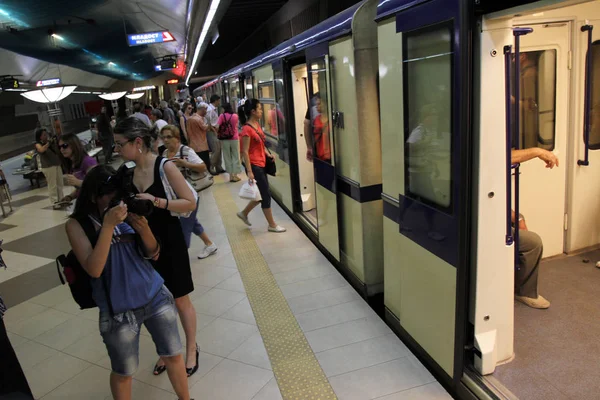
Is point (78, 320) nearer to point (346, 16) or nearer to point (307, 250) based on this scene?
point (307, 250)

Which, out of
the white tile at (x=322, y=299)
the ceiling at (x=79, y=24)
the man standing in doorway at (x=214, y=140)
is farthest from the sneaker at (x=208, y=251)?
the ceiling at (x=79, y=24)

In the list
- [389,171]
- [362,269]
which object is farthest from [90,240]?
[362,269]

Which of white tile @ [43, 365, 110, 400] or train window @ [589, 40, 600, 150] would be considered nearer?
white tile @ [43, 365, 110, 400]

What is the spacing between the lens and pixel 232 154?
9.15 meters

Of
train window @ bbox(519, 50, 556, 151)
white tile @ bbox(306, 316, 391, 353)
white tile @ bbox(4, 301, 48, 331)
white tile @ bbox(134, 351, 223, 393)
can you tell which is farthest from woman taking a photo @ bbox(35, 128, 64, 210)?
train window @ bbox(519, 50, 556, 151)

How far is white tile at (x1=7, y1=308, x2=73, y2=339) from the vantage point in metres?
3.90

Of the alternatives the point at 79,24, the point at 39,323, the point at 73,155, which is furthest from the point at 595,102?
the point at 79,24

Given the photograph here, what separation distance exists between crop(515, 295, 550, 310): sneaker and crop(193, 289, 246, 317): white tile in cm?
238

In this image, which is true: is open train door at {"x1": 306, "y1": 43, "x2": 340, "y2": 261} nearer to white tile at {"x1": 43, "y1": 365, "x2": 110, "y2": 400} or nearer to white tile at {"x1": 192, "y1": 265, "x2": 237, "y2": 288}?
white tile at {"x1": 192, "y1": 265, "x2": 237, "y2": 288}

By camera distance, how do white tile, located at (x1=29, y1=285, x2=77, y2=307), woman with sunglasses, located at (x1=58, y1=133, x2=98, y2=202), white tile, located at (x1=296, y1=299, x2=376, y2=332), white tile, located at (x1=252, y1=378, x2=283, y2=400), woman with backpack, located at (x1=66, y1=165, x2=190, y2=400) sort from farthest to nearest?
white tile, located at (x1=29, y1=285, x2=77, y2=307) < woman with sunglasses, located at (x1=58, y1=133, x2=98, y2=202) < white tile, located at (x1=296, y1=299, x2=376, y2=332) < white tile, located at (x1=252, y1=378, x2=283, y2=400) < woman with backpack, located at (x1=66, y1=165, x2=190, y2=400)

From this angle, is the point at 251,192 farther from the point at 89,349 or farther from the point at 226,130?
the point at 226,130

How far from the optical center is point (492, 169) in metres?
2.21

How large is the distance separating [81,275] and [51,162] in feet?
23.8

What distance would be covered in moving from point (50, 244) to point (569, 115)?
262 inches
